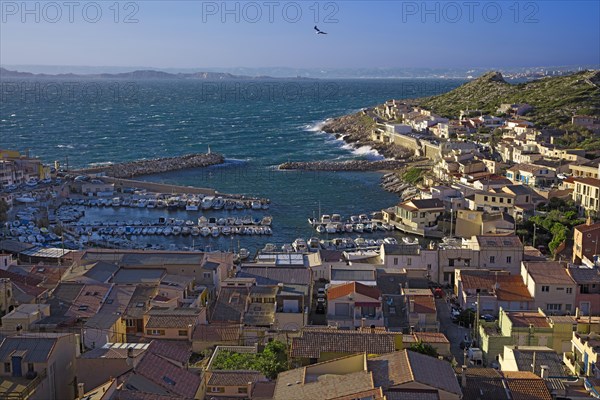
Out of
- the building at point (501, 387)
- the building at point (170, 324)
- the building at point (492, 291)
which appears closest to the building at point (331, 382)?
the building at point (501, 387)

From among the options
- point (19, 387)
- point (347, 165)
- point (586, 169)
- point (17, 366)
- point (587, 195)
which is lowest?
point (347, 165)

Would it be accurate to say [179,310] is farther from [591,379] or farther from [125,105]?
[125,105]

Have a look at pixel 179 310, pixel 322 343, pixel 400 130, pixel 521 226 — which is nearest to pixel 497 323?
pixel 322 343

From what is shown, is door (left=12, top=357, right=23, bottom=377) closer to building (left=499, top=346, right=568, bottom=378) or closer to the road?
building (left=499, top=346, right=568, bottom=378)

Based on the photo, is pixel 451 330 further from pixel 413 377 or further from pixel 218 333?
pixel 413 377

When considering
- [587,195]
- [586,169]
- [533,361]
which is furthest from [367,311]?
[586,169]

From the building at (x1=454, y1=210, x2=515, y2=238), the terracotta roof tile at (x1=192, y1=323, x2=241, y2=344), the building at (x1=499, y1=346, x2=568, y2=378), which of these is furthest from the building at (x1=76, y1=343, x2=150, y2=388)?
the building at (x1=454, y1=210, x2=515, y2=238)
